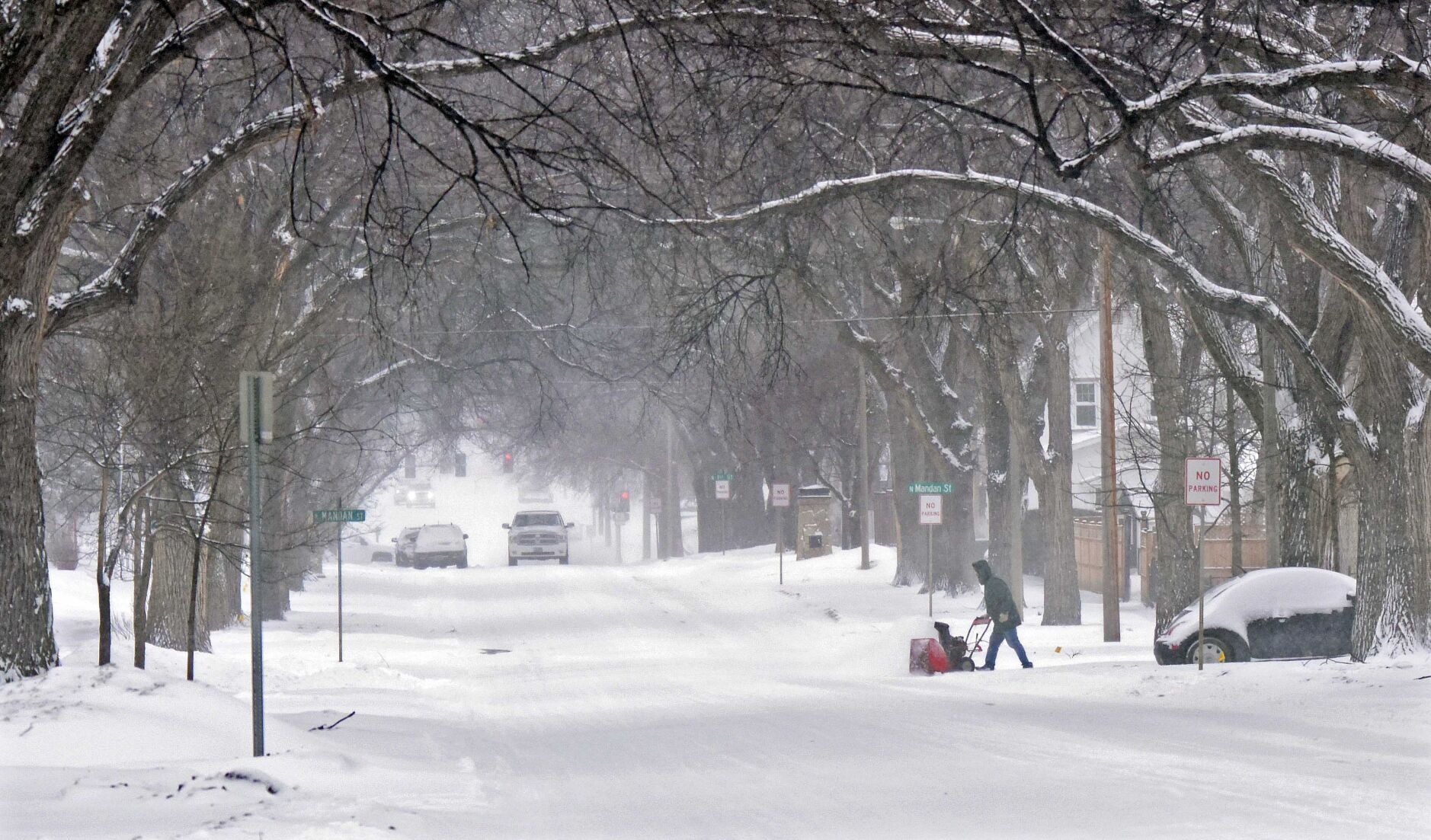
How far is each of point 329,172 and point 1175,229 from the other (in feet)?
44.0

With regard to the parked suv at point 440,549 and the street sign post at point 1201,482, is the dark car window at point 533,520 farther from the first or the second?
the street sign post at point 1201,482

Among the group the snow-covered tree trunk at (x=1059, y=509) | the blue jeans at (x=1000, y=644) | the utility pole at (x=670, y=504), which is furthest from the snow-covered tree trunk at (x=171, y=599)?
the utility pole at (x=670, y=504)

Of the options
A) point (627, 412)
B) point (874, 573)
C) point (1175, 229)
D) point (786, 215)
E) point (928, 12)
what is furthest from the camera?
point (627, 412)

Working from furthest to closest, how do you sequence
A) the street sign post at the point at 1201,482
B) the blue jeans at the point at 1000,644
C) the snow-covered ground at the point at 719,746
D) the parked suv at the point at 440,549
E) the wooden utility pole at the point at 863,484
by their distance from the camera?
the parked suv at the point at 440,549
the wooden utility pole at the point at 863,484
the blue jeans at the point at 1000,644
the street sign post at the point at 1201,482
the snow-covered ground at the point at 719,746

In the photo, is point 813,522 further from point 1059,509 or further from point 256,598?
point 256,598

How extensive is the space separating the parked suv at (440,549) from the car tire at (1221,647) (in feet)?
138

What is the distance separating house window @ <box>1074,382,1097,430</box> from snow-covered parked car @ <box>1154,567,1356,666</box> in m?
36.1

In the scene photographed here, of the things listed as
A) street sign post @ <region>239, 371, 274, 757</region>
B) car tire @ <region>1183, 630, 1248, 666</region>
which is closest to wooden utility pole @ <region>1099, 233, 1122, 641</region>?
car tire @ <region>1183, 630, 1248, 666</region>

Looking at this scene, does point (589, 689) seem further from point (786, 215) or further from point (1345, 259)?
point (1345, 259)

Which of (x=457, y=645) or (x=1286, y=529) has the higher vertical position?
(x=1286, y=529)

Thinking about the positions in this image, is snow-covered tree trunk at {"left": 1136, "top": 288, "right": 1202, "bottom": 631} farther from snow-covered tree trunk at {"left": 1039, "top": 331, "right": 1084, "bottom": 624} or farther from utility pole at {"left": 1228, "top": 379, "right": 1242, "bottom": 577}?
snow-covered tree trunk at {"left": 1039, "top": 331, "right": 1084, "bottom": 624}

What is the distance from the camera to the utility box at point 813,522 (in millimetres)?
47719

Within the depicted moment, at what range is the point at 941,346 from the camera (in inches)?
1403

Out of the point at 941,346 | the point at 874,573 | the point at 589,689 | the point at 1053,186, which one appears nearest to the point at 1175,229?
the point at 1053,186
